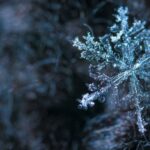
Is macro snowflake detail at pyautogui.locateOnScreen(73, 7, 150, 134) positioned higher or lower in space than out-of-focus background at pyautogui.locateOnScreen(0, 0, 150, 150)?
lower

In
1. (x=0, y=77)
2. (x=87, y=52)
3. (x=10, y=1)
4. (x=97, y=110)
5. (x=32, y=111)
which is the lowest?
(x=87, y=52)

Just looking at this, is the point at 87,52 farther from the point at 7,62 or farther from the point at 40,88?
the point at 7,62


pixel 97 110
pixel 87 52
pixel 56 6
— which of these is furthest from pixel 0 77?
pixel 87 52

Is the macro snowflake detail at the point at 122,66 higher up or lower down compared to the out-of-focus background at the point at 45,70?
lower down

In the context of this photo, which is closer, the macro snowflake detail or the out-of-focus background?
the macro snowflake detail

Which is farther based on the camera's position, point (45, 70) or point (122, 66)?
point (45, 70)
